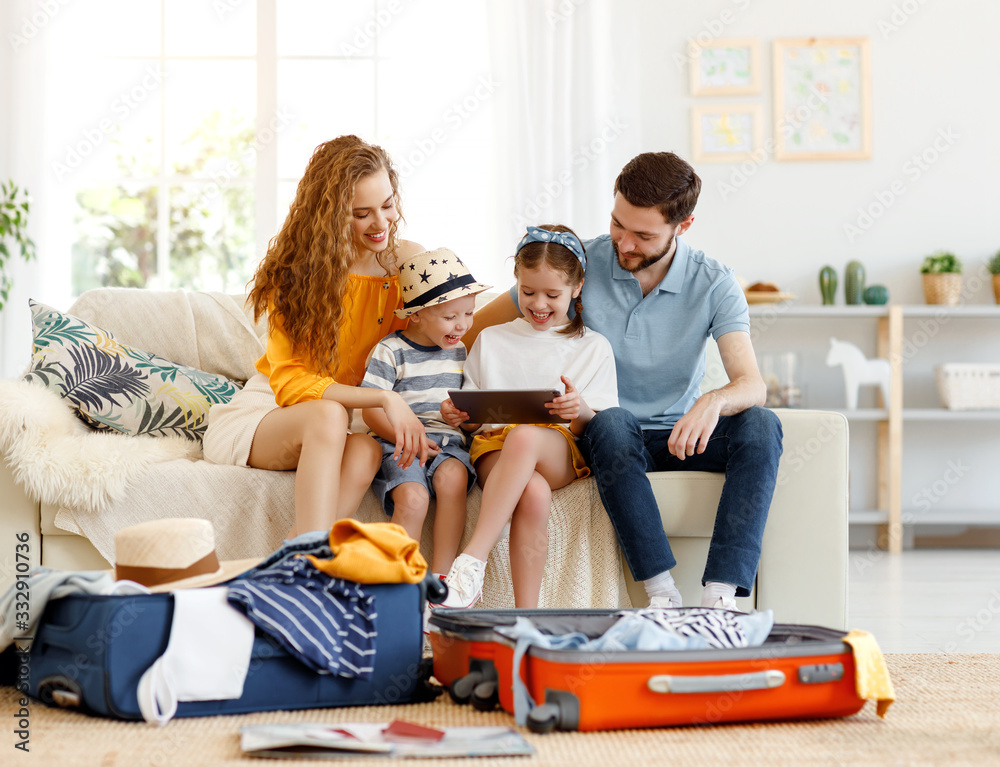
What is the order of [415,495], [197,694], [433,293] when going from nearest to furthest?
[197,694] → [415,495] → [433,293]

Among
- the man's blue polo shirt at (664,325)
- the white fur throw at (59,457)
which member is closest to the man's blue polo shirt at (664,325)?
the man's blue polo shirt at (664,325)

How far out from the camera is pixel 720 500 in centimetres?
171

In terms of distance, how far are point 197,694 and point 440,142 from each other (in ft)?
8.65

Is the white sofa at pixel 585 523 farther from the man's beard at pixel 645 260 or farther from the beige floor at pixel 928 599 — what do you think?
the man's beard at pixel 645 260

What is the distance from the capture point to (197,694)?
4.07ft

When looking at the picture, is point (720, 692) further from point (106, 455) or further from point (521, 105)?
point (521, 105)

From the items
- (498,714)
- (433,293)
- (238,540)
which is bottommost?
(498,714)

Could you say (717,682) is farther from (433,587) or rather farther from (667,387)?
(667,387)

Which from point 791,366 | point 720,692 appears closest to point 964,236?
point 791,366

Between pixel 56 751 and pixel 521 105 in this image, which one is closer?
pixel 56 751

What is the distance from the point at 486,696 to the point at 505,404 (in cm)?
55

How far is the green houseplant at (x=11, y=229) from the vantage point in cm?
310

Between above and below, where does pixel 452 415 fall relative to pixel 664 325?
below

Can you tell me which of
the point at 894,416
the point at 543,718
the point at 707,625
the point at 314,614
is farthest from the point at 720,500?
the point at 894,416
